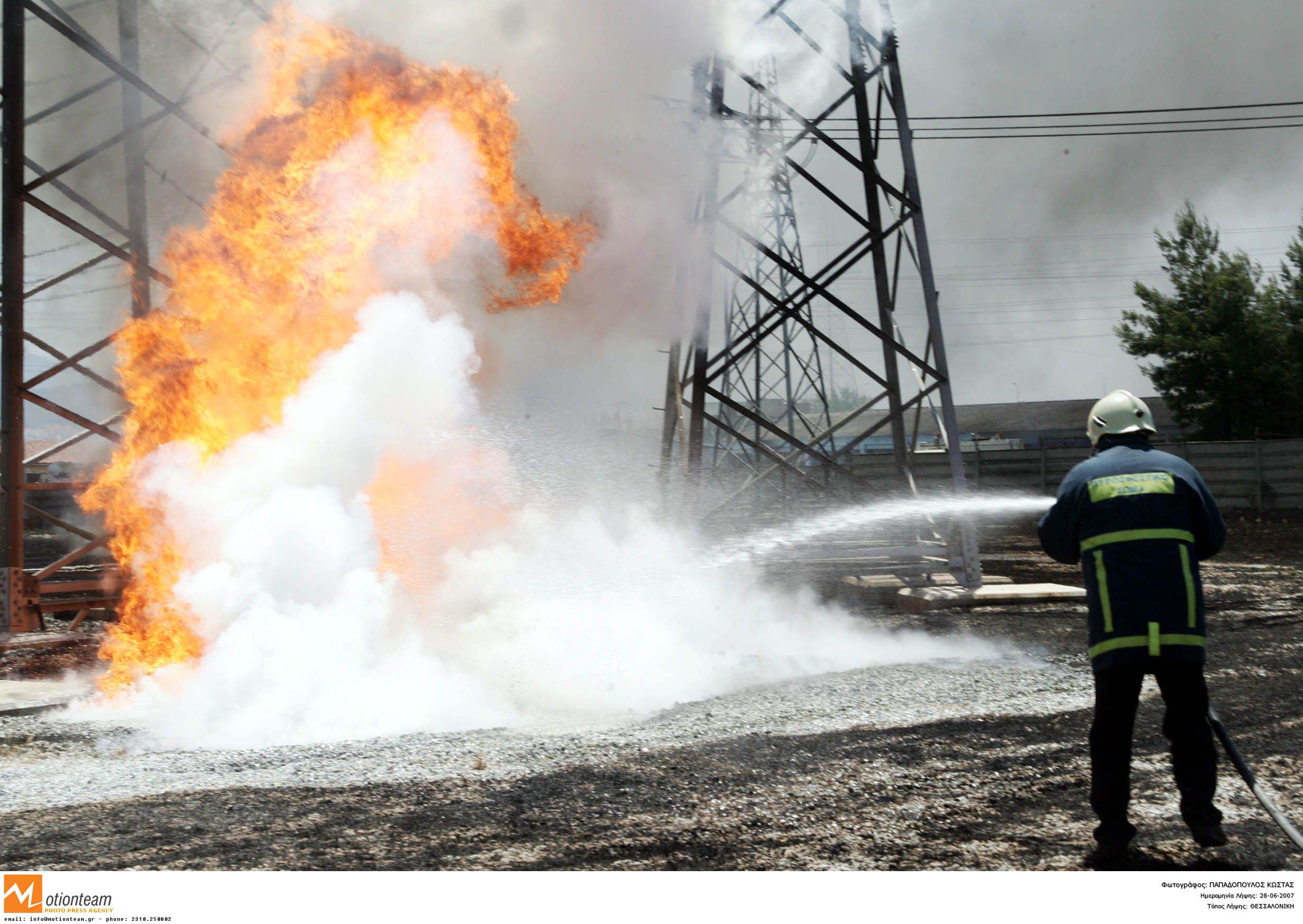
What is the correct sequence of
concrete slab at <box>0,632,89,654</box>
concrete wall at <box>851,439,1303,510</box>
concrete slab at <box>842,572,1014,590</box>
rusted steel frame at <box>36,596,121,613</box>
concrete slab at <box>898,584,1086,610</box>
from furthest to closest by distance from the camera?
concrete wall at <box>851,439,1303,510</box> < concrete slab at <box>842,572,1014,590</box> < concrete slab at <box>898,584,1086,610</box> < rusted steel frame at <box>36,596,121,613</box> < concrete slab at <box>0,632,89,654</box>

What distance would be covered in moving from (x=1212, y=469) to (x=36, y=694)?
89.4 feet

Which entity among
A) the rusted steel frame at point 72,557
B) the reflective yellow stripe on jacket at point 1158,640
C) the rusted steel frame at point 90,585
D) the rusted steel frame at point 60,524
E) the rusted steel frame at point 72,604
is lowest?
the reflective yellow stripe on jacket at point 1158,640

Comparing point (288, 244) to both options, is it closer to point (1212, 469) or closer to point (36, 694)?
point (36, 694)

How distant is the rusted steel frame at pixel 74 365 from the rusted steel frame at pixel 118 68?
2412 millimetres

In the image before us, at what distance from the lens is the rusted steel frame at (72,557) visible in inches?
398

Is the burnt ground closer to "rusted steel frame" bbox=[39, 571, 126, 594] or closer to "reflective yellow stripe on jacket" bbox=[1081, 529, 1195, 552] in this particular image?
"reflective yellow stripe on jacket" bbox=[1081, 529, 1195, 552]

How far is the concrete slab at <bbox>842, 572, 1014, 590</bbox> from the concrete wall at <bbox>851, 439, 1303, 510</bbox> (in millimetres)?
11238

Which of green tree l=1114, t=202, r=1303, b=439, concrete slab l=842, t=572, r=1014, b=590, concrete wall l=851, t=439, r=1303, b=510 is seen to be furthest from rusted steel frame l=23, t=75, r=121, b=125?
green tree l=1114, t=202, r=1303, b=439

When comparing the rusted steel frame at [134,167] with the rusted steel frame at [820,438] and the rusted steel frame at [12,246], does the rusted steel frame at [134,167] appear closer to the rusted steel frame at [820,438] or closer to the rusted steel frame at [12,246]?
the rusted steel frame at [12,246]

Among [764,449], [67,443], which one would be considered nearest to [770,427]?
[764,449]

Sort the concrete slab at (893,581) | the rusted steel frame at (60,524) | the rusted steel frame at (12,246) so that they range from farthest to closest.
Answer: the concrete slab at (893,581), the rusted steel frame at (60,524), the rusted steel frame at (12,246)

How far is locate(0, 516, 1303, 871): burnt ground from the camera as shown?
142 inches

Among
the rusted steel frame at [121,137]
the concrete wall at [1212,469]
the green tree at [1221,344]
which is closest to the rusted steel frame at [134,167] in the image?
the rusted steel frame at [121,137]

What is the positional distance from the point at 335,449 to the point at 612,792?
11.4 feet
